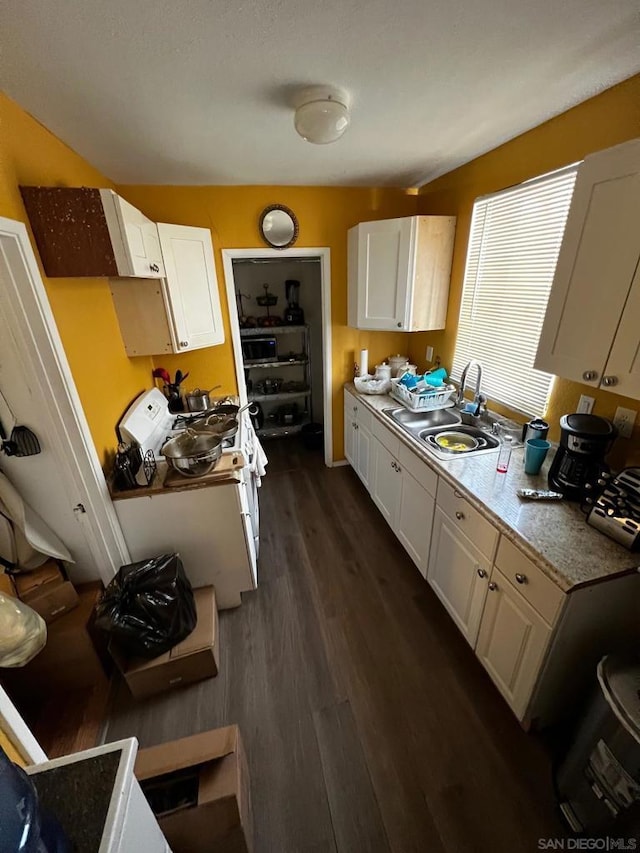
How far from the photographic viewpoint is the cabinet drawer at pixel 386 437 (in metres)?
2.21

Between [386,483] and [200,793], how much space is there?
179cm

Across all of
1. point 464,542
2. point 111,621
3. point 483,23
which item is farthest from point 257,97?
point 111,621

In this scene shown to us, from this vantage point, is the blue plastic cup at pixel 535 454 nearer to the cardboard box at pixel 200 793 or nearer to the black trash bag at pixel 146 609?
the cardboard box at pixel 200 793

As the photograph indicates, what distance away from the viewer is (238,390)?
119 inches

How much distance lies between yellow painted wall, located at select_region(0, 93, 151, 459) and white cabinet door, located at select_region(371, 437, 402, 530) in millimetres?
1673

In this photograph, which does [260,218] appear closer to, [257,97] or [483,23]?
[257,97]

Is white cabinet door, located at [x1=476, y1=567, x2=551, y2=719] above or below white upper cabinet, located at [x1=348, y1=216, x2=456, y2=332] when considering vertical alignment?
below

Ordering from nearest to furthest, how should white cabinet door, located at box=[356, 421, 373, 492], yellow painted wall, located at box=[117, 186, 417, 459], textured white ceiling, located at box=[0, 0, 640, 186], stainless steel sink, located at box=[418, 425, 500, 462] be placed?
textured white ceiling, located at box=[0, 0, 640, 186] < stainless steel sink, located at box=[418, 425, 500, 462] < yellow painted wall, located at box=[117, 186, 417, 459] < white cabinet door, located at box=[356, 421, 373, 492]

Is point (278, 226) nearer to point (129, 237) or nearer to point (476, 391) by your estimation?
point (129, 237)

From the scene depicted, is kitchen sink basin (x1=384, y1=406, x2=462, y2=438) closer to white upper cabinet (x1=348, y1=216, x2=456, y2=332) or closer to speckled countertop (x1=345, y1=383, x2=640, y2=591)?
speckled countertop (x1=345, y1=383, x2=640, y2=591)

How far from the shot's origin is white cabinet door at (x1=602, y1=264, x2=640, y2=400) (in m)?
1.15

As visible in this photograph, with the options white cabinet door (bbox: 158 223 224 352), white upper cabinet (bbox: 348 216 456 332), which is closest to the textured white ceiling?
white cabinet door (bbox: 158 223 224 352)

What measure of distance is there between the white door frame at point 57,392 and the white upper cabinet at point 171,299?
0.80m

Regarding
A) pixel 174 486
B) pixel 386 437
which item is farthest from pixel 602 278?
pixel 174 486
